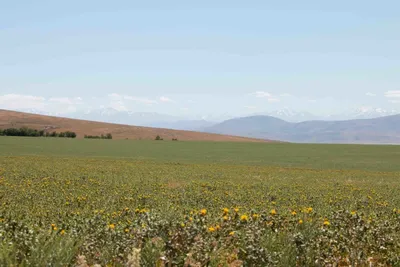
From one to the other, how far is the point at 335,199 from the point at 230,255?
484 inches

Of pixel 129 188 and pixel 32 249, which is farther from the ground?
pixel 32 249

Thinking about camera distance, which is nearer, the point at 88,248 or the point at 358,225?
the point at 88,248

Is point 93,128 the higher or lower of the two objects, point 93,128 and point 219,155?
the higher

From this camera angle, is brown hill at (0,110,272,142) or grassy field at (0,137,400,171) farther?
brown hill at (0,110,272,142)

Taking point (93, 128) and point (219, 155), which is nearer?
point (219, 155)

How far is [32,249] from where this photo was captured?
16.6 ft

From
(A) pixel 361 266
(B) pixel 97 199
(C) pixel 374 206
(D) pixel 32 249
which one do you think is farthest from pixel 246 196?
(D) pixel 32 249

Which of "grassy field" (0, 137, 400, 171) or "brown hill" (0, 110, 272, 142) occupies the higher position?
"brown hill" (0, 110, 272, 142)

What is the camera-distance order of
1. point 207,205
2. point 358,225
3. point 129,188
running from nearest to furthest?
point 358,225
point 207,205
point 129,188

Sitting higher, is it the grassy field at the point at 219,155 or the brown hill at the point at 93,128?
the brown hill at the point at 93,128

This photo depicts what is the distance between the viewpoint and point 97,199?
15656 millimetres

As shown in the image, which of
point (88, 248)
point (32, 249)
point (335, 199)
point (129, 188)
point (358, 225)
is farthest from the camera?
point (129, 188)

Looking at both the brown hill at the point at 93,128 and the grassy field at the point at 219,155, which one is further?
the brown hill at the point at 93,128

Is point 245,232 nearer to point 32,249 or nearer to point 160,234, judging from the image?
point 160,234
